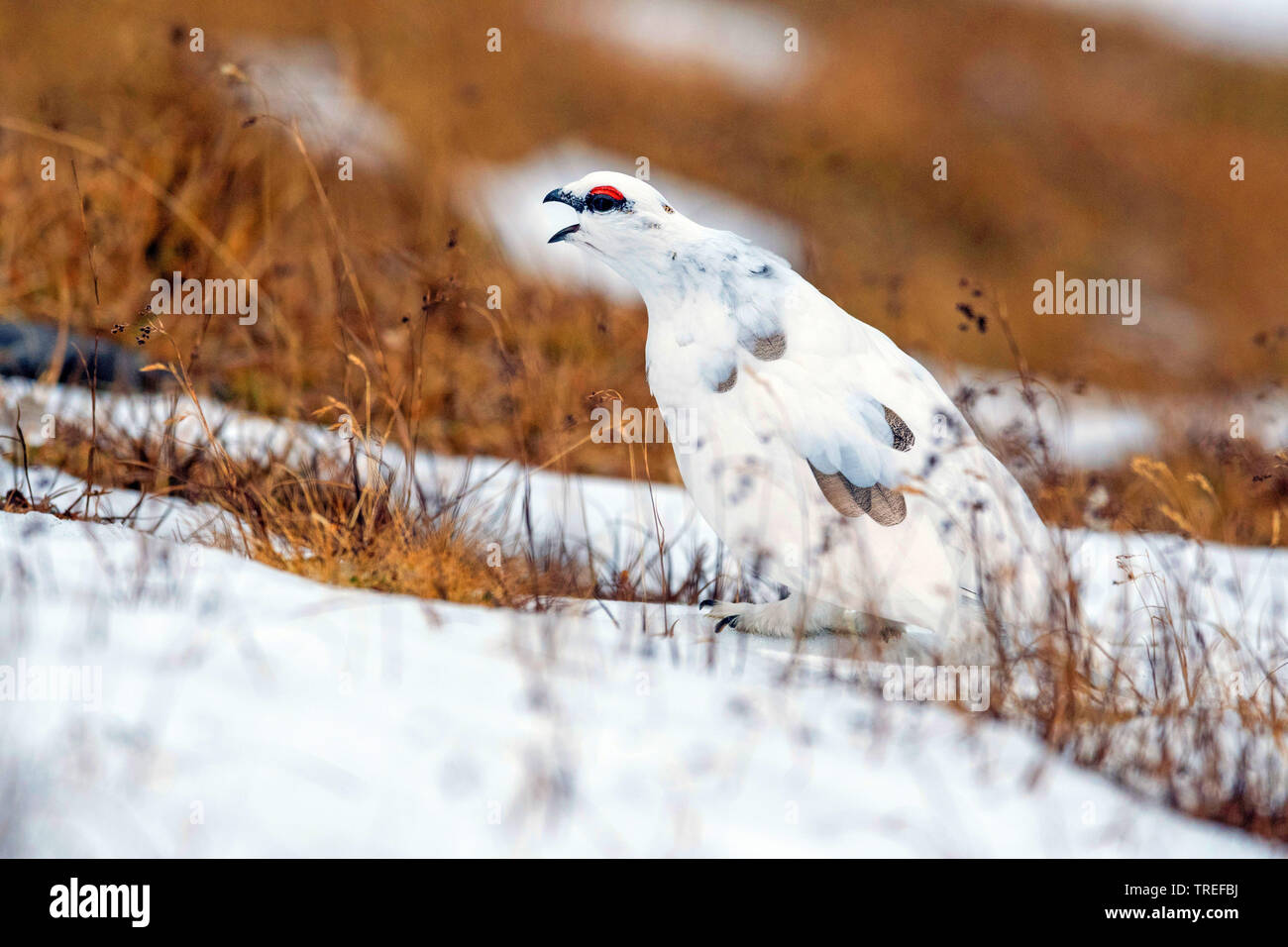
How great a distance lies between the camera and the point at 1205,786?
5.77ft

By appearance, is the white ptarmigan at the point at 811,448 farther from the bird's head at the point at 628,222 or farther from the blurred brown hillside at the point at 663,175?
the blurred brown hillside at the point at 663,175

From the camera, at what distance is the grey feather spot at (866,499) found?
2.14 m

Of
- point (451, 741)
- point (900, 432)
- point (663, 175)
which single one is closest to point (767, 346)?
point (900, 432)

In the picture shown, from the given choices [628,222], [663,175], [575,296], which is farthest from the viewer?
[663,175]

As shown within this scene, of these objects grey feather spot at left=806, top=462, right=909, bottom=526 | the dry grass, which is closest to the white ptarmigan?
grey feather spot at left=806, top=462, right=909, bottom=526

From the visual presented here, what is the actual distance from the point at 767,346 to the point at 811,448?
24 centimetres

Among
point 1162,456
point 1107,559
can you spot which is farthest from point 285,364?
point 1162,456

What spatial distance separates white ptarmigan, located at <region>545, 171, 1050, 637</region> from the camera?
2.13 m

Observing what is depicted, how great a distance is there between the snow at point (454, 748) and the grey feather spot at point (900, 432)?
0.53m

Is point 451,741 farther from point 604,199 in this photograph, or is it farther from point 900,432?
point 604,199

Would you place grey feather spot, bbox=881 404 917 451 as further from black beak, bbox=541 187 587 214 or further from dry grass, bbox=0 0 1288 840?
black beak, bbox=541 187 587 214

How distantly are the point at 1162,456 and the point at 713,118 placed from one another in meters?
8.77

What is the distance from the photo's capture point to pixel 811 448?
2.13 m
